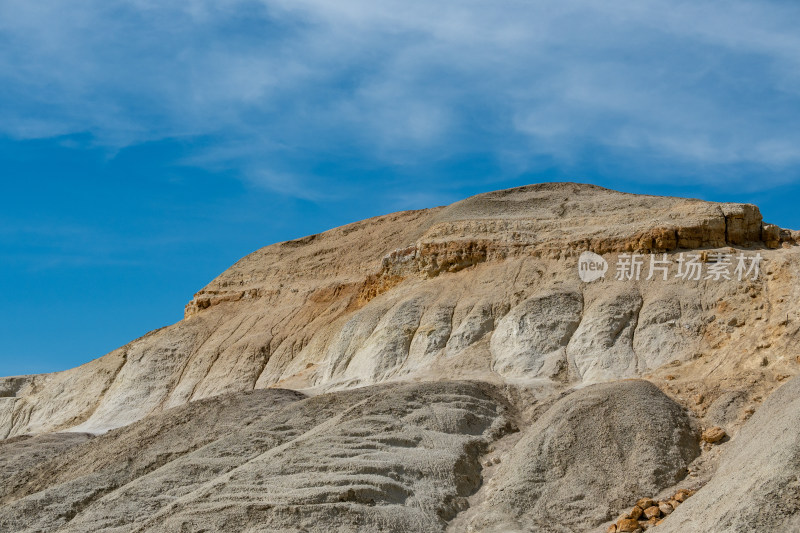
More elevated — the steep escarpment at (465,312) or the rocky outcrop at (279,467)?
the steep escarpment at (465,312)

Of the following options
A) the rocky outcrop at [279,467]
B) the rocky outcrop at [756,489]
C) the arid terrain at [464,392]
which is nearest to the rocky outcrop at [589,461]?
the arid terrain at [464,392]

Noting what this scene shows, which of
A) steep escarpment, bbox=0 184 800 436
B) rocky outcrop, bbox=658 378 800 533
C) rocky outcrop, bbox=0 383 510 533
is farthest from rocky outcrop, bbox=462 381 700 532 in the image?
steep escarpment, bbox=0 184 800 436

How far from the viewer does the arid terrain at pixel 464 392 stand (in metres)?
21.0

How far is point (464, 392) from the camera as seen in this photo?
28.0 meters

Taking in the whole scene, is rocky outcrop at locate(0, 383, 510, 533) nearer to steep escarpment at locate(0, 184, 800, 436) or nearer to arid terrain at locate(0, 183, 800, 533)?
arid terrain at locate(0, 183, 800, 533)

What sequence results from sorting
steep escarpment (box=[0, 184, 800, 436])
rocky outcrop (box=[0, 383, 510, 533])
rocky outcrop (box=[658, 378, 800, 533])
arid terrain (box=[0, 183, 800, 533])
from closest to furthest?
rocky outcrop (box=[658, 378, 800, 533]), rocky outcrop (box=[0, 383, 510, 533]), arid terrain (box=[0, 183, 800, 533]), steep escarpment (box=[0, 184, 800, 436])

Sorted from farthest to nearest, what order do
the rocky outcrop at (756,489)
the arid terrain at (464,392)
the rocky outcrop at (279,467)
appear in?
the arid terrain at (464,392), the rocky outcrop at (279,467), the rocky outcrop at (756,489)

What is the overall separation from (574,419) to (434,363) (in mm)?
9650

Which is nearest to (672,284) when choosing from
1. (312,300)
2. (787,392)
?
(787,392)

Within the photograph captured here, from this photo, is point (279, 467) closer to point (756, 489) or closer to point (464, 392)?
point (464, 392)

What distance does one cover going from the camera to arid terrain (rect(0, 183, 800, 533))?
21.0 m

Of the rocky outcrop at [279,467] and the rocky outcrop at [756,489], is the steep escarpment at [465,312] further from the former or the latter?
the rocky outcrop at [756,489]

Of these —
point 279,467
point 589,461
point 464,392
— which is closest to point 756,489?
point 589,461

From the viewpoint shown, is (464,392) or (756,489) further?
(464,392)
